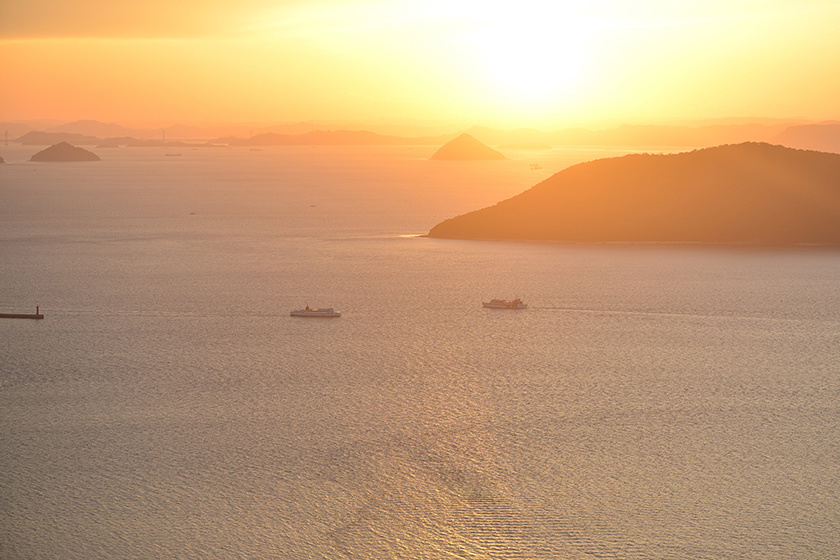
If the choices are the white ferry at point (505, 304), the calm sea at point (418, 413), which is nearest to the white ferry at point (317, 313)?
the calm sea at point (418, 413)

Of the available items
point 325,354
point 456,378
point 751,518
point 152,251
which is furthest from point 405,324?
point 152,251

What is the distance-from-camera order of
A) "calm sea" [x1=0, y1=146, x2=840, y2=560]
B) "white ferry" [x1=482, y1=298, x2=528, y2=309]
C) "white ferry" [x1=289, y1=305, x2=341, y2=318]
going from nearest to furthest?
"calm sea" [x1=0, y1=146, x2=840, y2=560] < "white ferry" [x1=289, y1=305, x2=341, y2=318] < "white ferry" [x1=482, y1=298, x2=528, y2=309]

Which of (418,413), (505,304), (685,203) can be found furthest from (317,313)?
(685,203)

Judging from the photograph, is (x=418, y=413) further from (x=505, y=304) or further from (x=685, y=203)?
(x=685, y=203)

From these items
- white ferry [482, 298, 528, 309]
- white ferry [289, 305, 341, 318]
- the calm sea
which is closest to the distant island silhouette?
the calm sea

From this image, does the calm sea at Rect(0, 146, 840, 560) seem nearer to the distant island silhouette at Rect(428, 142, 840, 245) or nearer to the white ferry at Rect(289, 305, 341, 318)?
the white ferry at Rect(289, 305, 341, 318)

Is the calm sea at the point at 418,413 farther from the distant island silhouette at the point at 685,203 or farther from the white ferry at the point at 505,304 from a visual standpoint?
the distant island silhouette at the point at 685,203
